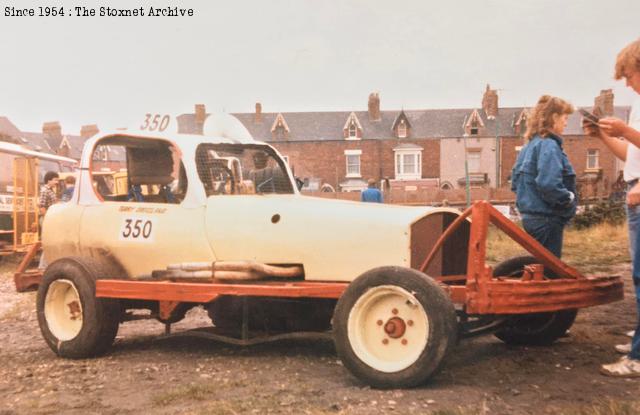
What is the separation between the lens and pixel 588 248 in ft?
46.3

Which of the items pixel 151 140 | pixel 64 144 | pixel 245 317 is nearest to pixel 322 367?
pixel 245 317

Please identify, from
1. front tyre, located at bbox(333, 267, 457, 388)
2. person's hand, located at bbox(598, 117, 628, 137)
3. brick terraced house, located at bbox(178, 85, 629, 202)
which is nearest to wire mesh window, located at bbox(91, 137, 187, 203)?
front tyre, located at bbox(333, 267, 457, 388)

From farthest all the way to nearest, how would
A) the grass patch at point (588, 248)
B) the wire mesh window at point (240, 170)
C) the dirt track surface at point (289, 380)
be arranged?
1. the grass patch at point (588, 248)
2. the wire mesh window at point (240, 170)
3. the dirt track surface at point (289, 380)

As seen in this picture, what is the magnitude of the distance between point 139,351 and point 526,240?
3.12m

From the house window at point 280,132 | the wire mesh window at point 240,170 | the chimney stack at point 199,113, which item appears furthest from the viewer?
the chimney stack at point 199,113

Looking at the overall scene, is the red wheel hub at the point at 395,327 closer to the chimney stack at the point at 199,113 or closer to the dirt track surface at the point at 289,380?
the dirt track surface at the point at 289,380

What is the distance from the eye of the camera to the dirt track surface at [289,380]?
3896mm

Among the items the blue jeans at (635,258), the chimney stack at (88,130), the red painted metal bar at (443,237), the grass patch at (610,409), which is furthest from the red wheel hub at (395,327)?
the chimney stack at (88,130)

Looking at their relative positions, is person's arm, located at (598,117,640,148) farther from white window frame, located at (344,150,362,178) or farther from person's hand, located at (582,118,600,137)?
white window frame, located at (344,150,362,178)

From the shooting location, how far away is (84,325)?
5.57 metres

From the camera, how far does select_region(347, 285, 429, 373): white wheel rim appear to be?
424cm

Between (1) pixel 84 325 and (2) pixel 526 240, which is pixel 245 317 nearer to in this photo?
(1) pixel 84 325

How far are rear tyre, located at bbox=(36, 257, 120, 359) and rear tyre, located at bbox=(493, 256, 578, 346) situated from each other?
2936 mm

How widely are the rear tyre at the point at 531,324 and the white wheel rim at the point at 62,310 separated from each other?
3210mm
